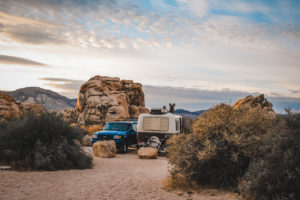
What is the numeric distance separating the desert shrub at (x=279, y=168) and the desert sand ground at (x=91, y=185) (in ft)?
2.81

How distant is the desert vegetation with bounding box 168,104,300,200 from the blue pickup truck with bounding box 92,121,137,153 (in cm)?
830

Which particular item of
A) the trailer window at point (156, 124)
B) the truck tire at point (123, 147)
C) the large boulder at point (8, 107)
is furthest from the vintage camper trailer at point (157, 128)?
the large boulder at point (8, 107)

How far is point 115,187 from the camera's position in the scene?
7719mm

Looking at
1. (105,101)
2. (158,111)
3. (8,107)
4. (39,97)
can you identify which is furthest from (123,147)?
(39,97)

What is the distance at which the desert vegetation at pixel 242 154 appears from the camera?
537 cm

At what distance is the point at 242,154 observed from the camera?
689cm

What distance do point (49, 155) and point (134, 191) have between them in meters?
4.21

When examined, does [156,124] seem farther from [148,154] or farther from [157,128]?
[148,154]

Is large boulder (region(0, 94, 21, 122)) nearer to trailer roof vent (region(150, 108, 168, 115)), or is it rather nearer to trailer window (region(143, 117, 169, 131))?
trailer window (region(143, 117, 169, 131))

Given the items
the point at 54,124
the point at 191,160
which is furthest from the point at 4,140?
the point at 191,160

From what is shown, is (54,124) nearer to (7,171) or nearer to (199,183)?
(7,171)

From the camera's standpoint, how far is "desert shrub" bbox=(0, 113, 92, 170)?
32.4ft

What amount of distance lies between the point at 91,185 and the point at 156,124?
27.4ft

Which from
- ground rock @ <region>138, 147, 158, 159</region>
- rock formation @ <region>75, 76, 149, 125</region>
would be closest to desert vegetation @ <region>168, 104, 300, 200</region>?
ground rock @ <region>138, 147, 158, 159</region>
